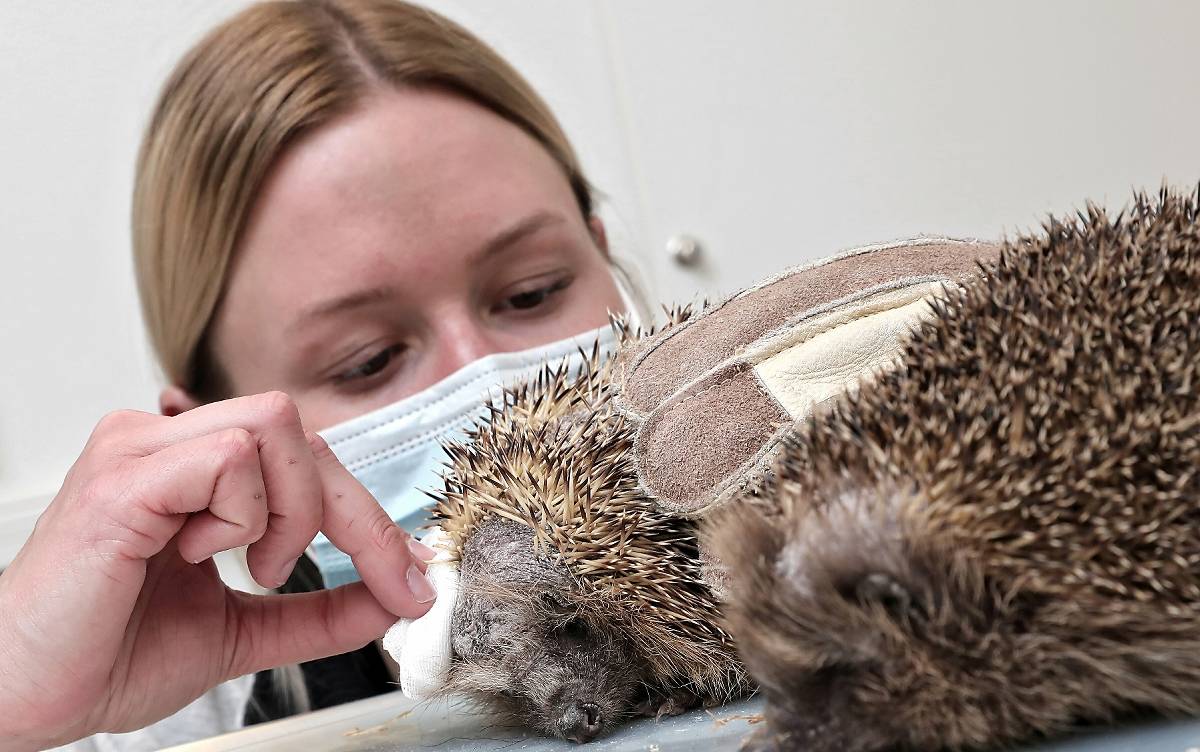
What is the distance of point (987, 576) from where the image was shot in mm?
492

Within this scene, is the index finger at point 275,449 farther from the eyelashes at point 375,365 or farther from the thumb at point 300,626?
the eyelashes at point 375,365

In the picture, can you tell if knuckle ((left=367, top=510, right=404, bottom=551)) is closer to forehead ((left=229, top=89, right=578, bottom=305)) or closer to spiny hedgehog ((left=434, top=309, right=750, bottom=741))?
spiny hedgehog ((left=434, top=309, right=750, bottom=741))

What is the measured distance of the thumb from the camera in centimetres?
93

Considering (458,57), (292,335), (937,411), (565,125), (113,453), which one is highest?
(565,125)

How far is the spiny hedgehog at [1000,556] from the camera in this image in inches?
19.2

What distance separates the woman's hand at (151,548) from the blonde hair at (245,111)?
0.65 metres

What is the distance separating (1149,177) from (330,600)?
2.22m

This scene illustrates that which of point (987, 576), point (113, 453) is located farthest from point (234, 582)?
point (987, 576)

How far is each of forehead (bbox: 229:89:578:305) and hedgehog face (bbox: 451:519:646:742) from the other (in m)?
0.63

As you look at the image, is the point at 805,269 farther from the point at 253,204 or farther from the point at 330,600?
the point at 253,204

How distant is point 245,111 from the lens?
1428 mm

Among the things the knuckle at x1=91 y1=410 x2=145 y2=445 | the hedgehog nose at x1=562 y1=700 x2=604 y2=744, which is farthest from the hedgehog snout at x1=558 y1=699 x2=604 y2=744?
the knuckle at x1=91 y1=410 x2=145 y2=445

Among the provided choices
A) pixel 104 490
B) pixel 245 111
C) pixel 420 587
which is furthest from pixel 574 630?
pixel 245 111

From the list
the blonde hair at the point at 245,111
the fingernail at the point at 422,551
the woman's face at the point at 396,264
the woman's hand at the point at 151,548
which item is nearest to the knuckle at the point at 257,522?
the woman's hand at the point at 151,548
